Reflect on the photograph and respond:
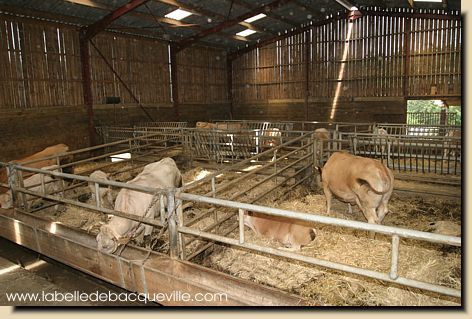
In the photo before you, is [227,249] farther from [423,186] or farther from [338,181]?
[423,186]

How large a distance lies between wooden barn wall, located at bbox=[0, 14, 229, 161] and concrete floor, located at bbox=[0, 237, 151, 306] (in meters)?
7.08

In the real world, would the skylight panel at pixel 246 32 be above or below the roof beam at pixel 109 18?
above

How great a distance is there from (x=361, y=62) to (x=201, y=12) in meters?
9.22

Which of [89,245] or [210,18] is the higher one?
[210,18]

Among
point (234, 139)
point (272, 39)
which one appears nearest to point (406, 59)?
point (272, 39)

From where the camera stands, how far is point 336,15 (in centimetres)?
1911

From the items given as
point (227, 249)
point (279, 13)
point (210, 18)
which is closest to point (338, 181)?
point (227, 249)

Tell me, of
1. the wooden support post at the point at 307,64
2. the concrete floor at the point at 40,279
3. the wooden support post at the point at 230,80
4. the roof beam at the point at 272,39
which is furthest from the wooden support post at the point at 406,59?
the concrete floor at the point at 40,279

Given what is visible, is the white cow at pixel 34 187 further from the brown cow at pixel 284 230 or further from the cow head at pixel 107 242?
the brown cow at pixel 284 230

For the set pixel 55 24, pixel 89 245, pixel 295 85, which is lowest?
pixel 89 245

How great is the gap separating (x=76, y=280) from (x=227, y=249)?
2.31m

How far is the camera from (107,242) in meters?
4.34

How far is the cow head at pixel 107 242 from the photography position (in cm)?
433

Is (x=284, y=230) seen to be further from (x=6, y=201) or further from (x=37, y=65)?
(x=37, y=65)
